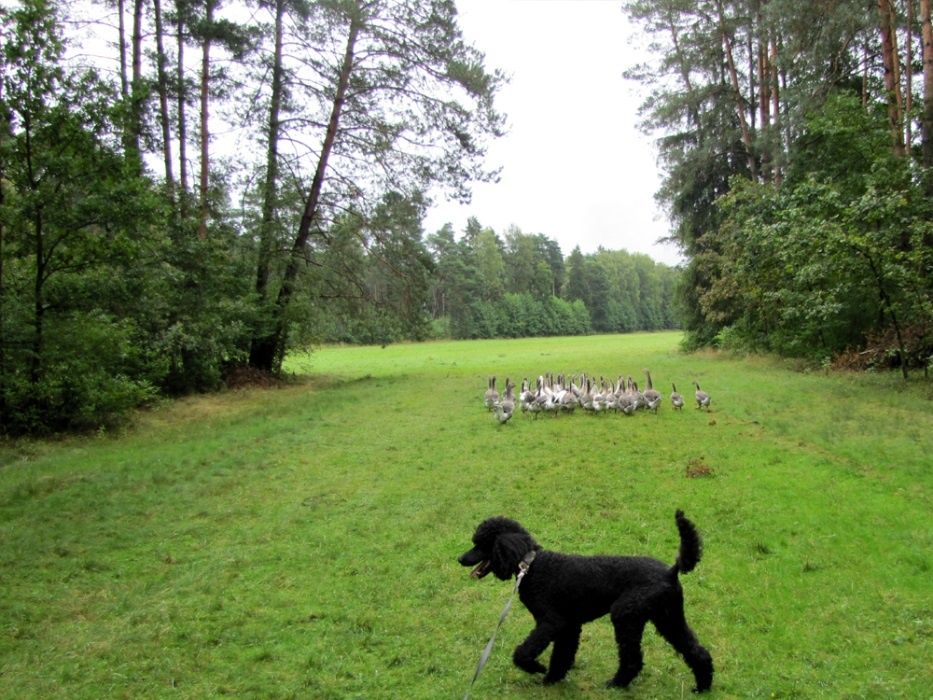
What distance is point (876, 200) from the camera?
14438 mm

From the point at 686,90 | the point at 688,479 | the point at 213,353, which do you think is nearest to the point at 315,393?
the point at 213,353

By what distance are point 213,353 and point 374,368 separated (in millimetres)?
13608

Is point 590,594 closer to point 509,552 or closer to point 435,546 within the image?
point 509,552

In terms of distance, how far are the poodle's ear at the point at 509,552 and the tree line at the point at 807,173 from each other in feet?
44.1

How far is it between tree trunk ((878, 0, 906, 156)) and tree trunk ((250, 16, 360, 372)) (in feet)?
55.5

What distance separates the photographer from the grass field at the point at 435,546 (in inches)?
189

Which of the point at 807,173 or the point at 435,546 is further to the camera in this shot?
the point at 807,173

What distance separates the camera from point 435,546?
7367 mm

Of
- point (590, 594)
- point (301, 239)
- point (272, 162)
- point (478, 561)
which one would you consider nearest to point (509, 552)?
point (478, 561)

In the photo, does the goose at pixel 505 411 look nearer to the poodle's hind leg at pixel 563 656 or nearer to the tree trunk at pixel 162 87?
the poodle's hind leg at pixel 563 656

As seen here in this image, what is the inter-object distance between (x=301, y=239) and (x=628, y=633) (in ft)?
73.9

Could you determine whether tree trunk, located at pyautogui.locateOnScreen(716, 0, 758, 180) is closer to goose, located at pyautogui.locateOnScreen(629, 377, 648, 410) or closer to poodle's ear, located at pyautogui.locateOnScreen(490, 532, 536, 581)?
goose, located at pyautogui.locateOnScreen(629, 377, 648, 410)

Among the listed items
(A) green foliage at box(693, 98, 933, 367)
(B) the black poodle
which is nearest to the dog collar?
(B) the black poodle

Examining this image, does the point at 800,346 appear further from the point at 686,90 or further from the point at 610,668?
the point at 610,668
